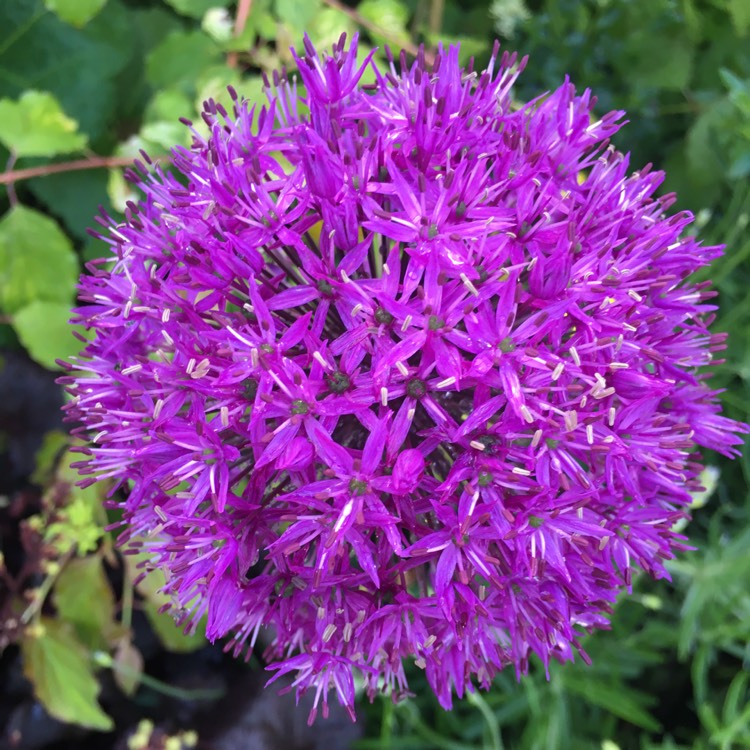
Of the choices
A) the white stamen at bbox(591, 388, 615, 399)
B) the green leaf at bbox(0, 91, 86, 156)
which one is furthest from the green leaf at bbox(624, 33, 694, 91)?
the green leaf at bbox(0, 91, 86, 156)

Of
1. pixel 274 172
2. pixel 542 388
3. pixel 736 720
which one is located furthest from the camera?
pixel 736 720

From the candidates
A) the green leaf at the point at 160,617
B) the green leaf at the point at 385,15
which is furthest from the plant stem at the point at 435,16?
the green leaf at the point at 160,617

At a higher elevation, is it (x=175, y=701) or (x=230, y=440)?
(x=230, y=440)

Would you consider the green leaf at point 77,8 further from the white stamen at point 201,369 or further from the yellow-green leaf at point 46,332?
the white stamen at point 201,369

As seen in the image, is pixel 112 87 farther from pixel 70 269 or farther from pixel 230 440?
pixel 230 440

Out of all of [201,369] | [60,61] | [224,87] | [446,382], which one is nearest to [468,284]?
[446,382]

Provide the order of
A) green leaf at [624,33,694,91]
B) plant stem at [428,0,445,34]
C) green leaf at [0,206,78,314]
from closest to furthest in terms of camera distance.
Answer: green leaf at [0,206,78,314] → green leaf at [624,33,694,91] → plant stem at [428,0,445,34]

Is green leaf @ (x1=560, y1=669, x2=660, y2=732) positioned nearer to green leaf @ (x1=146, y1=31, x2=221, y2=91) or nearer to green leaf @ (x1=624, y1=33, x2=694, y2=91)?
green leaf @ (x1=624, y1=33, x2=694, y2=91)

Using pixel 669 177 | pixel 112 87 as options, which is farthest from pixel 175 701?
pixel 669 177
